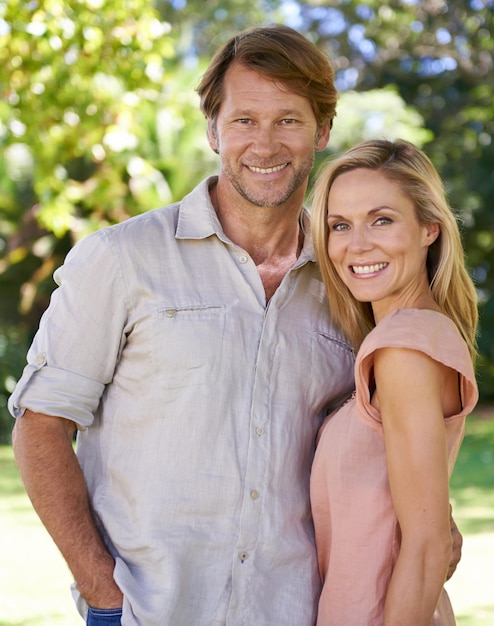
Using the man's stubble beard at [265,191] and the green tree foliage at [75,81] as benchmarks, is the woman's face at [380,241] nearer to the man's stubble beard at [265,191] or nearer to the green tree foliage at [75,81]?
the man's stubble beard at [265,191]

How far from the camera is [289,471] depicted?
9.92ft

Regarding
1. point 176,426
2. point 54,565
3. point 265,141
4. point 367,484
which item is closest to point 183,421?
point 176,426

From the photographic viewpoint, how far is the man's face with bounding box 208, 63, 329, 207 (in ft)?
10.9

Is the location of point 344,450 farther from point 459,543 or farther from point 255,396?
point 459,543

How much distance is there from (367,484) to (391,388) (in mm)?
324

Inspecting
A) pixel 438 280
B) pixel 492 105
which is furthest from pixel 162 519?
pixel 492 105

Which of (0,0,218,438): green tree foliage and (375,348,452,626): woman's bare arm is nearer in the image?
(375,348,452,626): woman's bare arm

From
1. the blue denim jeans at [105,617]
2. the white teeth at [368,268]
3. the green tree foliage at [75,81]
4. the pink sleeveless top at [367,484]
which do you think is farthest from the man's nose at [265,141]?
the green tree foliage at [75,81]

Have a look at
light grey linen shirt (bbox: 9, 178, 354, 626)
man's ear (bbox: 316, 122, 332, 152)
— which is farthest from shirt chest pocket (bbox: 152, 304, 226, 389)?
man's ear (bbox: 316, 122, 332, 152)

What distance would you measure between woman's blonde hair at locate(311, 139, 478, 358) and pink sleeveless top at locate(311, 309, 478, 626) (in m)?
0.20

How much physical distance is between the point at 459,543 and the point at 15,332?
14.6 metres

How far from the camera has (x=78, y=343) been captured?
2.98 metres

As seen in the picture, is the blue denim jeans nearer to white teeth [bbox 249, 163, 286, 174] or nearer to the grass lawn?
white teeth [bbox 249, 163, 286, 174]

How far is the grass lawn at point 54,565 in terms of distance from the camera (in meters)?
7.01
